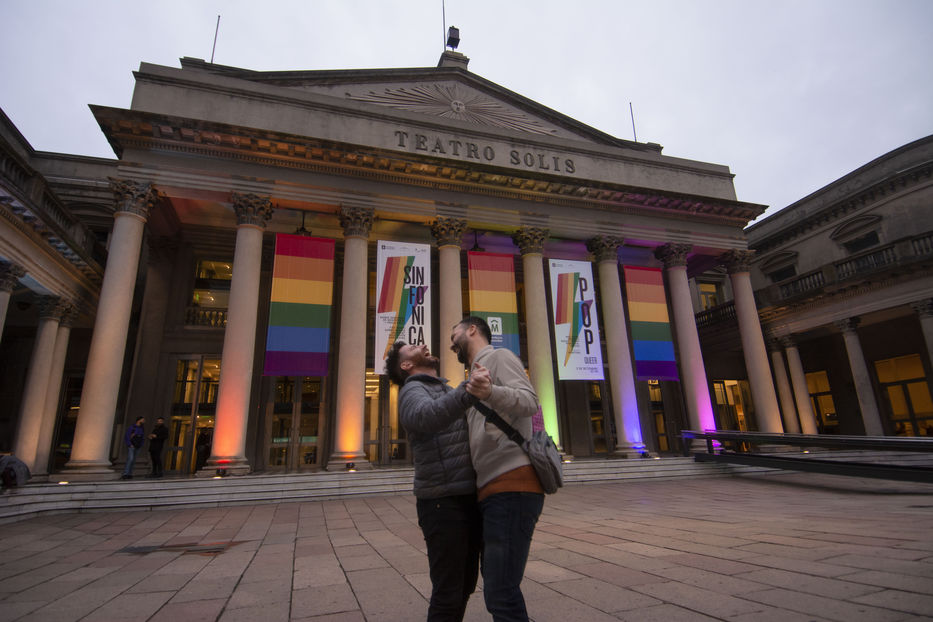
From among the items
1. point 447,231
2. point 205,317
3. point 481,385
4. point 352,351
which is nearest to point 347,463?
point 352,351

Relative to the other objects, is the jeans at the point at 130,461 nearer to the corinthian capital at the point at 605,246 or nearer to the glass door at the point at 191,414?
the glass door at the point at 191,414

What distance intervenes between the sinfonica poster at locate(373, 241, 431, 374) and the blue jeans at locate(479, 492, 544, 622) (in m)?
10.8

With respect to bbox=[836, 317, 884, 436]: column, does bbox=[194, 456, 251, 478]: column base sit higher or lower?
lower

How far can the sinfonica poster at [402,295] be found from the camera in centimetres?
1298

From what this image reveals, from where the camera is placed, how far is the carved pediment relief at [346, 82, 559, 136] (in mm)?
17141

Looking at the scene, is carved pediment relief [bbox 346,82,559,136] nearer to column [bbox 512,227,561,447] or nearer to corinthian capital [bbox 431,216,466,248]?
corinthian capital [bbox 431,216,466,248]

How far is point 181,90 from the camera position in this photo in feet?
45.6

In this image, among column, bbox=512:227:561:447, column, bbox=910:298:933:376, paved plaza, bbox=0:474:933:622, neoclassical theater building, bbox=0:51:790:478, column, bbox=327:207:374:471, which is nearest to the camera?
paved plaza, bbox=0:474:933:622

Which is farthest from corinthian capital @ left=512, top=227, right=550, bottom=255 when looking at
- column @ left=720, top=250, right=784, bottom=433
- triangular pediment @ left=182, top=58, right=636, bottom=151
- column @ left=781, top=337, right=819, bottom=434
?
column @ left=781, top=337, right=819, bottom=434

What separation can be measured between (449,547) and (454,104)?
60.2 feet

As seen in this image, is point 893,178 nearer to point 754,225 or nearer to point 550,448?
point 754,225

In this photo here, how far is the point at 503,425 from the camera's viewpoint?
2104 millimetres

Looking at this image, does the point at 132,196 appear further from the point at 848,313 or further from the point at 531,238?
the point at 848,313

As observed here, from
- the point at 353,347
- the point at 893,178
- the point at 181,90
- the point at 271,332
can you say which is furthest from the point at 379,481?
the point at 893,178
